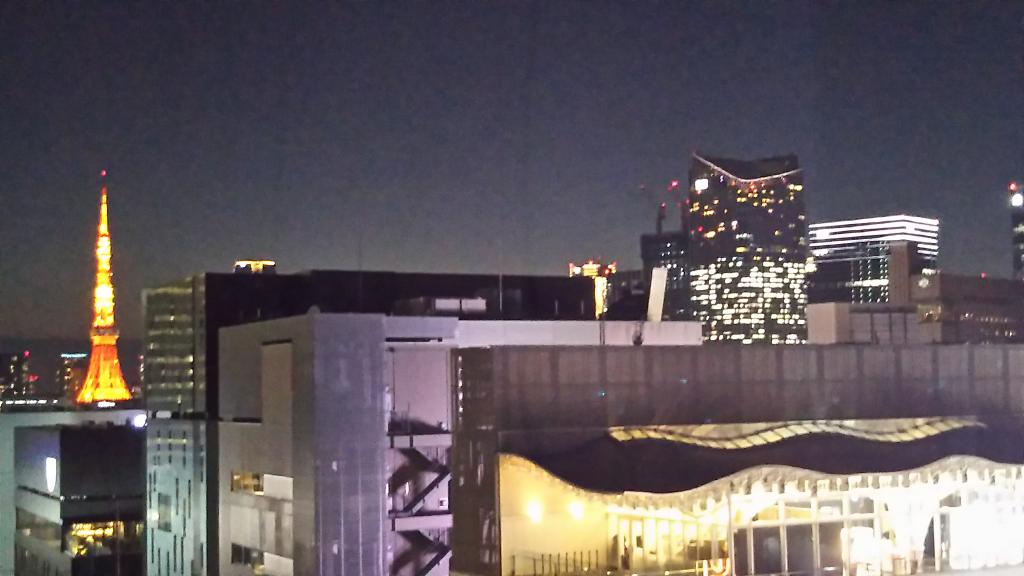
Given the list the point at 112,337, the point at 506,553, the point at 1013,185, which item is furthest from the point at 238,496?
the point at 1013,185

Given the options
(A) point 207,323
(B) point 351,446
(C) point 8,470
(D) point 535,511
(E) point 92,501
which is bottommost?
(E) point 92,501

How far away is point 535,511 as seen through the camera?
3362cm

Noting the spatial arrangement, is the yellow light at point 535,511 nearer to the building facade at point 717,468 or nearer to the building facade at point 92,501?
the building facade at point 717,468

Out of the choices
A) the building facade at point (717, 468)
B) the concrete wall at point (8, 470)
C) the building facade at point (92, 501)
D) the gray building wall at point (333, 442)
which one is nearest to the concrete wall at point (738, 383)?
the building facade at point (717, 468)

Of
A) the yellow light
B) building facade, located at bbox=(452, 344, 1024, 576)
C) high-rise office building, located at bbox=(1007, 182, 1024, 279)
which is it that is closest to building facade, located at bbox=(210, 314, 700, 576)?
building facade, located at bbox=(452, 344, 1024, 576)

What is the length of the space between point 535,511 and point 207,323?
21.4m

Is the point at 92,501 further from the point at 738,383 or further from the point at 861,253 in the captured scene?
the point at 861,253

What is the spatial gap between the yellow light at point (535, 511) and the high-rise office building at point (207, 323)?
12.1 metres

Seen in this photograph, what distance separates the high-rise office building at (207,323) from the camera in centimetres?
4775

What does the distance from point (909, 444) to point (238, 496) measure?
24.2 m

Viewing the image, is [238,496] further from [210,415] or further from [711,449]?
[711,449]

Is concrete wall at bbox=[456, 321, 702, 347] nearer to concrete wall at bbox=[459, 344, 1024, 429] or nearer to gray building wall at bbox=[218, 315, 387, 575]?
gray building wall at bbox=[218, 315, 387, 575]

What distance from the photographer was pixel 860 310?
63.0 meters

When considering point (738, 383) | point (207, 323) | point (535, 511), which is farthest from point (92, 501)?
point (738, 383)
